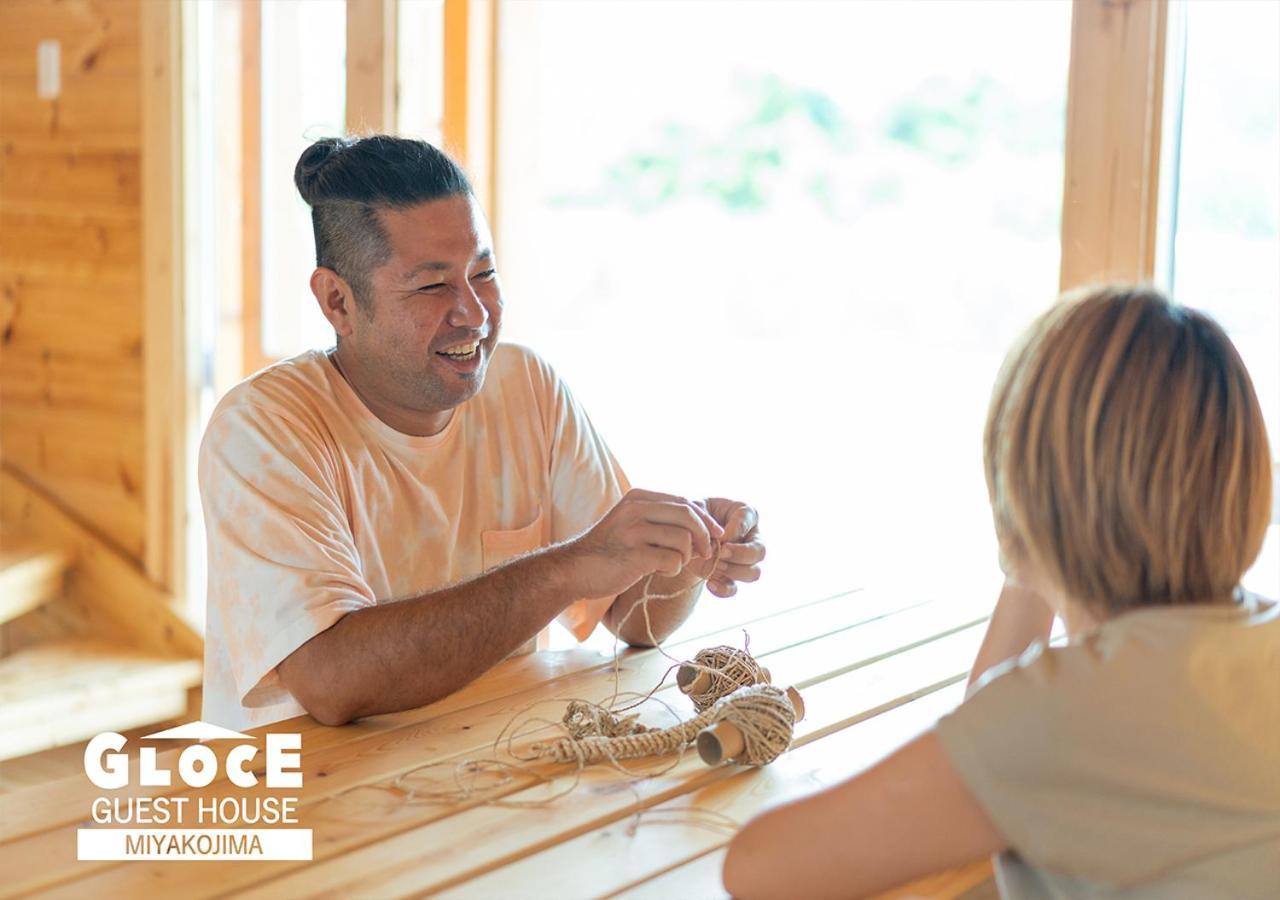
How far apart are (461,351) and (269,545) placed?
0.42 meters

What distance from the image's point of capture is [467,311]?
6.18 ft

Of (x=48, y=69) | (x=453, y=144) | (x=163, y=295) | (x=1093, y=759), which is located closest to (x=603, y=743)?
(x=1093, y=759)

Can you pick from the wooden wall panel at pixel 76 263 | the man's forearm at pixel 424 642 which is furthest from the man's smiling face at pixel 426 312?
the wooden wall panel at pixel 76 263

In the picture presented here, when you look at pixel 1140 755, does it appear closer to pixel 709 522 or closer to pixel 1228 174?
pixel 709 522

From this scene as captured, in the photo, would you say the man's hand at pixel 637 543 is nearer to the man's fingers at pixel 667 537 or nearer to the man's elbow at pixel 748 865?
the man's fingers at pixel 667 537

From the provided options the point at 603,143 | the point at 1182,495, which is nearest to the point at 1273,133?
the point at 1182,495

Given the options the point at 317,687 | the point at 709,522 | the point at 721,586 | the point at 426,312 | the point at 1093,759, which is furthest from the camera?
the point at 426,312

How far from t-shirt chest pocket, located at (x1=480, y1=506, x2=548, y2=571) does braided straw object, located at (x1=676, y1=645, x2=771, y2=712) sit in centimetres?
47

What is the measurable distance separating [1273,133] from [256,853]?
2.34 metres

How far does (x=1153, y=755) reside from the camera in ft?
3.11

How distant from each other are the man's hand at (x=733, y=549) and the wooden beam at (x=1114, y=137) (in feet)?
3.38

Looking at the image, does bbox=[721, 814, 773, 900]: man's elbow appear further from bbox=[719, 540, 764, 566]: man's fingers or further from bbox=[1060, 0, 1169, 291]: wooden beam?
bbox=[1060, 0, 1169, 291]: wooden beam

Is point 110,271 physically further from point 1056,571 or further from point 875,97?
point 875,97

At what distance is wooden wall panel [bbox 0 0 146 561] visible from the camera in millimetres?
3527
